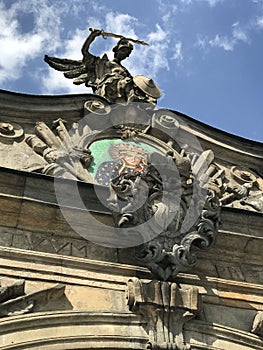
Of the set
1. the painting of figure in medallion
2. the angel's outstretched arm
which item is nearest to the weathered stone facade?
the painting of figure in medallion

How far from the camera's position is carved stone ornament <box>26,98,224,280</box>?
729 cm

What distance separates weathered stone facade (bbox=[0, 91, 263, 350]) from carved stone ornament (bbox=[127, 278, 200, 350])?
1 cm

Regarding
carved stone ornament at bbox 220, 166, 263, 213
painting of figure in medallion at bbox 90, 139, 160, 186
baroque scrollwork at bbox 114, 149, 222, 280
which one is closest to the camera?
baroque scrollwork at bbox 114, 149, 222, 280

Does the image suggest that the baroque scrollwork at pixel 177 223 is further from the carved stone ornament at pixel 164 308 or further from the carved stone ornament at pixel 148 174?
the carved stone ornament at pixel 164 308

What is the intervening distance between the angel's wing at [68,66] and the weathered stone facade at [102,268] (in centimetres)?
148

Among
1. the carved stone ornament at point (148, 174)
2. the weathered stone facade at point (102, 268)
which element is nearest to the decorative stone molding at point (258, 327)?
the weathered stone facade at point (102, 268)

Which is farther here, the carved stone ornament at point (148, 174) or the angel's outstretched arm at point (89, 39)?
the angel's outstretched arm at point (89, 39)

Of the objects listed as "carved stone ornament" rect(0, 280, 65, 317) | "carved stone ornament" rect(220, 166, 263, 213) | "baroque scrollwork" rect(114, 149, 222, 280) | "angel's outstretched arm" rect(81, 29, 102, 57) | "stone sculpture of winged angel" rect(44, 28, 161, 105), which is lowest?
"carved stone ornament" rect(0, 280, 65, 317)

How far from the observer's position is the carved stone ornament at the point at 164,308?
6.59 meters

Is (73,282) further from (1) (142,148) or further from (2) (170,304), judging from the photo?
(1) (142,148)

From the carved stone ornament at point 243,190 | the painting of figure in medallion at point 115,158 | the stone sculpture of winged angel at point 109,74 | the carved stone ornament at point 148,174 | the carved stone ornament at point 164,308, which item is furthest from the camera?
the stone sculpture of winged angel at point 109,74

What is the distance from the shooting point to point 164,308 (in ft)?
22.2

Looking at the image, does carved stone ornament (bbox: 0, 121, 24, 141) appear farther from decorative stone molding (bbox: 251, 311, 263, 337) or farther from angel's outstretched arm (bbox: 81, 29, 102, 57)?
decorative stone molding (bbox: 251, 311, 263, 337)

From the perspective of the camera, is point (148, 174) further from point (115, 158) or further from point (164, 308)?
point (164, 308)
